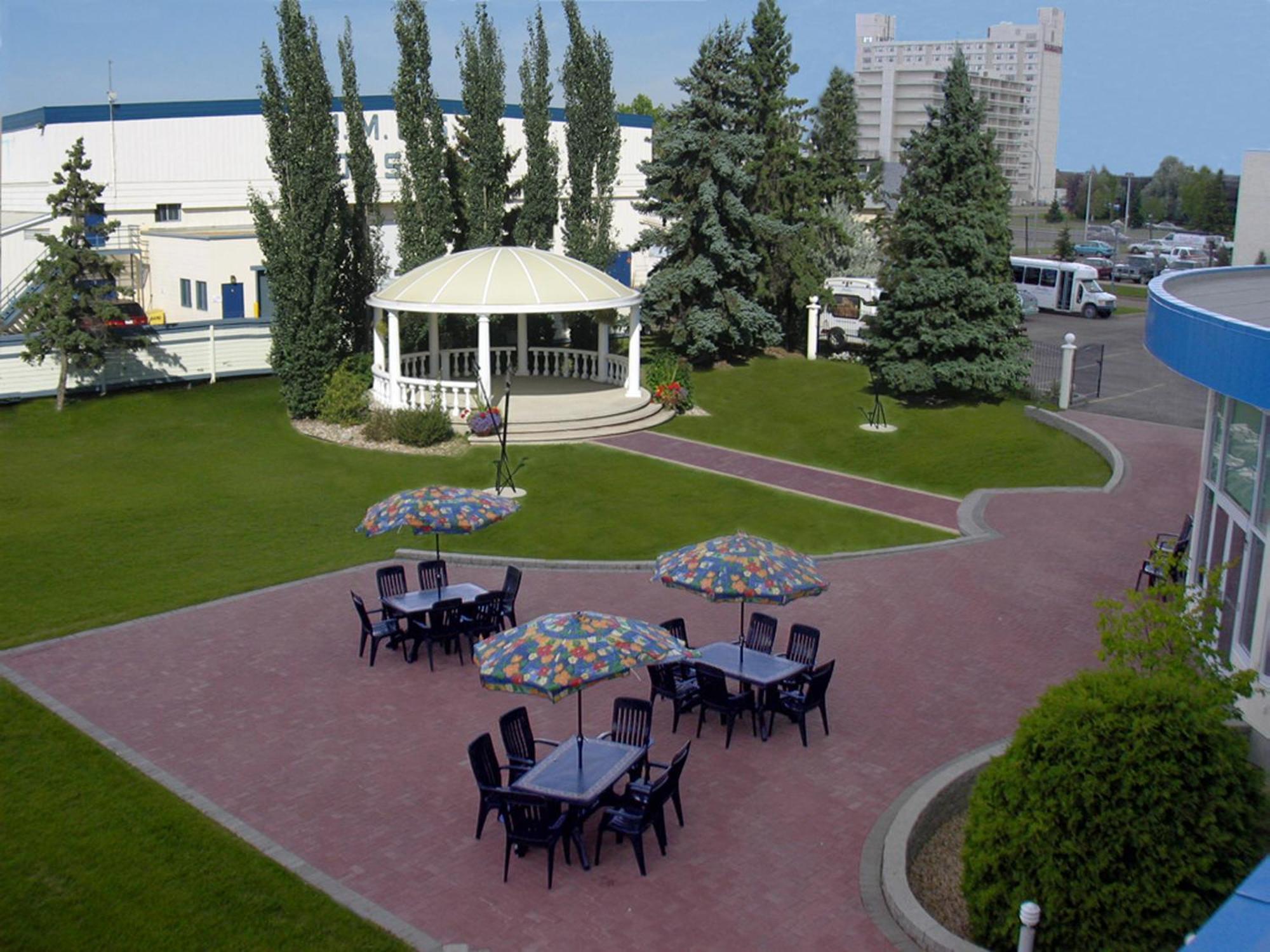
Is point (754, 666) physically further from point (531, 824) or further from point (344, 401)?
point (344, 401)

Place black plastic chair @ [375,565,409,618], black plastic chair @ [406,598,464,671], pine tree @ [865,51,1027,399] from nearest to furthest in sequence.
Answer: black plastic chair @ [406,598,464,671]
black plastic chair @ [375,565,409,618]
pine tree @ [865,51,1027,399]

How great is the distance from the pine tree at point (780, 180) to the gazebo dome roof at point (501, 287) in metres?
7.85

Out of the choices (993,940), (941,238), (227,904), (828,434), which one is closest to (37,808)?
(227,904)

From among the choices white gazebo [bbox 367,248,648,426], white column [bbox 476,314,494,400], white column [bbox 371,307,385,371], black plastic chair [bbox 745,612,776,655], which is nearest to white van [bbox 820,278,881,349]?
white gazebo [bbox 367,248,648,426]

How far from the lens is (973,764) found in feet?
38.5

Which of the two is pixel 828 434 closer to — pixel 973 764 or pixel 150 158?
pixel 973 764

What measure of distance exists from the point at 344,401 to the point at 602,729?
16984mm

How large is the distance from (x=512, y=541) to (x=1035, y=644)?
846 centimetres

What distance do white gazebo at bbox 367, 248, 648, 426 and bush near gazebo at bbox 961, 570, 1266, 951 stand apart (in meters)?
19.4

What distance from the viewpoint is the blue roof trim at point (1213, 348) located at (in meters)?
9.86

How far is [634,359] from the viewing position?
29562 millimetres

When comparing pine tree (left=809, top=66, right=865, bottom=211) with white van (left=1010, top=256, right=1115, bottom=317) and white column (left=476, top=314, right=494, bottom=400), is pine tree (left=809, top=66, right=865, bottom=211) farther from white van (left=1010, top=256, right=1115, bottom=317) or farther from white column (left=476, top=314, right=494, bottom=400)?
white column (left=476, top=314, right=494, bottom=400)

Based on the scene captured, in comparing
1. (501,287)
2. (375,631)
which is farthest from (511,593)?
(501,287)

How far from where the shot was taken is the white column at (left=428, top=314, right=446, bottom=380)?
30.8 meters
